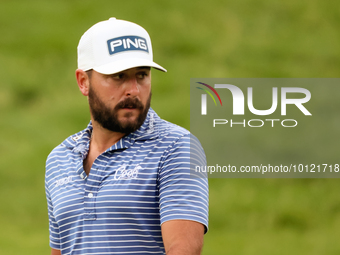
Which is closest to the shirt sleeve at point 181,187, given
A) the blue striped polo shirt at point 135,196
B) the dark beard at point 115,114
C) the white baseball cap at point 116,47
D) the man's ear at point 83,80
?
the blue striped polo shirt at point 135,196

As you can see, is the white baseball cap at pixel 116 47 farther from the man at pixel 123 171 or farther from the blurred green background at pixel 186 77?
the blurred green background at pixel 186 77

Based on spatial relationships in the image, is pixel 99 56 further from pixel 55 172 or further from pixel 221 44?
pixel 221 44

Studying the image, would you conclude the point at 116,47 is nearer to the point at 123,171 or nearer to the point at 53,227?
the point at 123,171

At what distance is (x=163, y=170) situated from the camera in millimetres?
2127

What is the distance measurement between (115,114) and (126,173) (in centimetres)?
31

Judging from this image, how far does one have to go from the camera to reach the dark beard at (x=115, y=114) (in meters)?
2.36

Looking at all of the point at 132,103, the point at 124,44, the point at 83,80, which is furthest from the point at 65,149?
the point at 124,44

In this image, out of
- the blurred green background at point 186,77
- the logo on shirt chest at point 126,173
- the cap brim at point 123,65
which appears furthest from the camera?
the blurred green background at point 186,77

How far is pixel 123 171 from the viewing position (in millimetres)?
2205

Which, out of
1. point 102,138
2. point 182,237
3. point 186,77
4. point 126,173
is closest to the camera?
point 182,237

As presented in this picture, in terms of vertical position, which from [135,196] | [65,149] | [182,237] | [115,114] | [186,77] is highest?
[186,77]

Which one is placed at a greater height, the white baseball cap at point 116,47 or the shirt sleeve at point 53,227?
the white baseball cap at point 116,47

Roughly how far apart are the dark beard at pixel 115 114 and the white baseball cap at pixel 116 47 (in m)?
0.13

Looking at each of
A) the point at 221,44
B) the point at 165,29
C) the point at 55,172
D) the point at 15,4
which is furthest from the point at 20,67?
the point at 55,172
